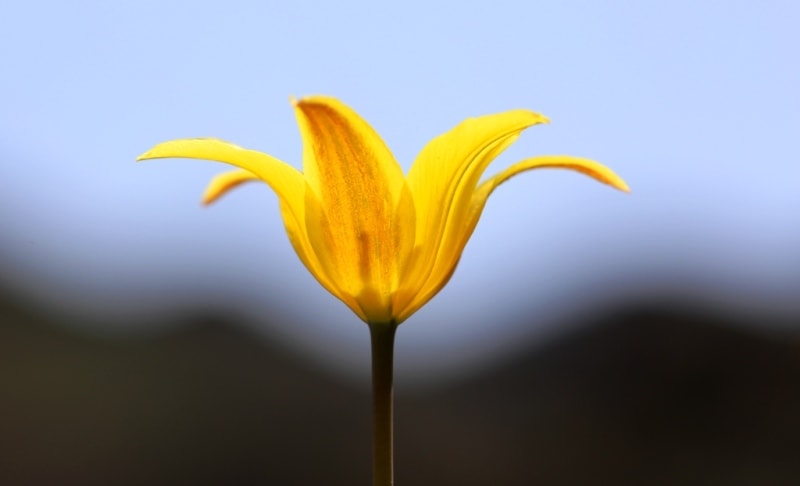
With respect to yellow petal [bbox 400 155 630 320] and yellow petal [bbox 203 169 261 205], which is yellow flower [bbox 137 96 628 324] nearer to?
yellow petal [bbox 400 155 630 320]

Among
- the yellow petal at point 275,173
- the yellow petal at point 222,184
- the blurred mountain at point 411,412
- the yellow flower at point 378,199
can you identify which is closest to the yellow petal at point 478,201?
the yellow flower at point 378,199

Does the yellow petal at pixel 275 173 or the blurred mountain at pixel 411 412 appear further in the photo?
the blurred mountain at pixel 411 412

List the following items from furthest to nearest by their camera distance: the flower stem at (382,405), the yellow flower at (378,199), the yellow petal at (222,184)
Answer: the yellow petal at (222,184)
the yellow flower at (378,199)
the flower stem at (382,405)

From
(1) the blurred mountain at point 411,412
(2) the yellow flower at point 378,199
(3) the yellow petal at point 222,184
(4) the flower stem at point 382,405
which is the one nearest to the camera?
(4) the flower stem at point 382,405

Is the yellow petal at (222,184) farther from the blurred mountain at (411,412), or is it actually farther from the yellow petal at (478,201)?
the blurred mountain at (411,412)

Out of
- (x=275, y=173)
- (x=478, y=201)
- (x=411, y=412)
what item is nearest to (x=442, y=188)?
(x=478, y=201)

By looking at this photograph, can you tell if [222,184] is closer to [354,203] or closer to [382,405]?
[354,203]

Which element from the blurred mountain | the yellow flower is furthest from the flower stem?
the blurred mountain

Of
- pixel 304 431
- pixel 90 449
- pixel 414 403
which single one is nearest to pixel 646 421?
pixel 414 403

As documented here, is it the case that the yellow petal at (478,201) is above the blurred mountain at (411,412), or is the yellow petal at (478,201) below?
above
